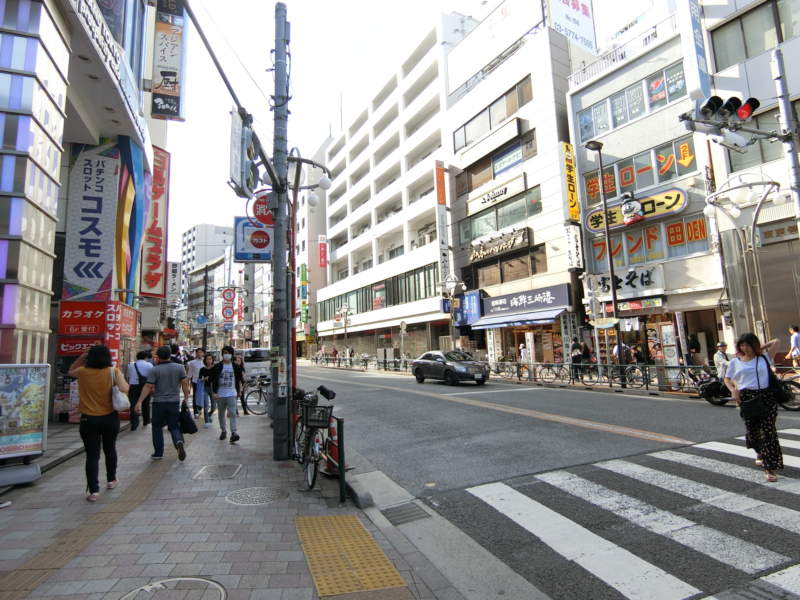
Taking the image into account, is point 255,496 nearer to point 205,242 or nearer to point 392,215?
point 392,215

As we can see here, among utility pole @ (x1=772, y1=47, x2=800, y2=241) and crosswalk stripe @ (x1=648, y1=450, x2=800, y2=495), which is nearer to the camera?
crosswalk stripe @ (x1=648, y1=450, x2=800, y2=495)

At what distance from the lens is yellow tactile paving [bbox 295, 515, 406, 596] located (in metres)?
3.48

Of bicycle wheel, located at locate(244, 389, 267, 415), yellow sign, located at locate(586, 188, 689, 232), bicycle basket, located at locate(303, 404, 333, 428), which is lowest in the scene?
bicycle wheel, located at locate(244, 389, 267, 415)

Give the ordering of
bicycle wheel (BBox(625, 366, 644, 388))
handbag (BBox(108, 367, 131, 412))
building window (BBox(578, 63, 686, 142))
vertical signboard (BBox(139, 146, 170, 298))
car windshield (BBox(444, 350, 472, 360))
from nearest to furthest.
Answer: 1. handbag (BBox(108, 367, 131, 412))
2. bicycle wheel (BBox(625, 366, 644, 388))
3. vertical signboard (BBox(139, 146, 170, 298))
4. building window (BBox(578, 63, 686, 142))
5. car windshield (BBox(444, 350, 472, 360))

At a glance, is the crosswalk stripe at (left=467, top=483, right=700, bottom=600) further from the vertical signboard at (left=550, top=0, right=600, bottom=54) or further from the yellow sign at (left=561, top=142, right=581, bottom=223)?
the vertical signboard at (left=550, top=0, right=600, bottom=54)

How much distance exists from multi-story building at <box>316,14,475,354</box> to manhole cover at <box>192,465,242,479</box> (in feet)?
83.9

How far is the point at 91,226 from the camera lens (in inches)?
480

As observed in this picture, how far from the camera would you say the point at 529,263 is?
86.4ft

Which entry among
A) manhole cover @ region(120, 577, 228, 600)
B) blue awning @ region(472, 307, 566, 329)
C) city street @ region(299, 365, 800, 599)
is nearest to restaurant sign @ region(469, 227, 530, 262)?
blue awning @ region(472, 307, 566, 329)

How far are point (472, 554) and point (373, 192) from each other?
4376 centimetres

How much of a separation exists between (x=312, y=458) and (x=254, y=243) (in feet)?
14.7

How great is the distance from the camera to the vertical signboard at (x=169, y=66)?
1149cm

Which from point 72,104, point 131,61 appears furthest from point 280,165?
point 131,61

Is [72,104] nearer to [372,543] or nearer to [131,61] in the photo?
[131,61]
